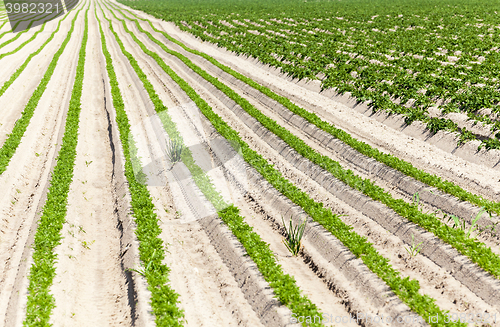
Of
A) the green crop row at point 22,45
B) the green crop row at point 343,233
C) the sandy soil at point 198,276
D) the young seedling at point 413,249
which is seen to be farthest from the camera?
the green crop row at point 22,45

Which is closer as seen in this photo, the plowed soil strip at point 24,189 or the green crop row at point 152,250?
the green crop row at point 152,250

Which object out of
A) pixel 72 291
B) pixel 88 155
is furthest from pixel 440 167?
pixel 88 155

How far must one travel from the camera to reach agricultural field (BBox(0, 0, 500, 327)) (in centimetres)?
722

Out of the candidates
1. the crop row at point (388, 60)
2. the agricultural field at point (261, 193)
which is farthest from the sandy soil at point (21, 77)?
the crop row at point (388, 60)

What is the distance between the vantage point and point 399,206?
9539mm

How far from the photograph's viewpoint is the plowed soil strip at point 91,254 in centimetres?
719

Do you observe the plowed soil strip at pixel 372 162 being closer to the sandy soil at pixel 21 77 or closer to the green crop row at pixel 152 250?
the green crop row at pixel 152 250

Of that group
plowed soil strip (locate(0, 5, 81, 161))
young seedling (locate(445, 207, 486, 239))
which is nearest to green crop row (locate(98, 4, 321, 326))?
young seedling (locate(445, 207, 486, 239))

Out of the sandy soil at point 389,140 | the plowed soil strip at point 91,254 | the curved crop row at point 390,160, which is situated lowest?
the plowed soil strip at point 91,254

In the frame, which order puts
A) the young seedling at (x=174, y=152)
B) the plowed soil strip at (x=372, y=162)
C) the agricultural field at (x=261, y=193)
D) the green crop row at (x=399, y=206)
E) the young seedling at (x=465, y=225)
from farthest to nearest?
the young seedling at (x=174, y=152) → the plowed soil strip at (x=372, y=162) → the young seedling at (x=465, y=225) → the green crop row at (x=399, y=206) → the agricultural field at (x=261, y=193)

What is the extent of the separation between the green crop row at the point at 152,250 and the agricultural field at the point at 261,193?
47 mm

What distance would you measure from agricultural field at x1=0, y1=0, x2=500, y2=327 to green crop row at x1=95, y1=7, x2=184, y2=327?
0.05 meters

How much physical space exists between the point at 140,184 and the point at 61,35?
37.8 meters

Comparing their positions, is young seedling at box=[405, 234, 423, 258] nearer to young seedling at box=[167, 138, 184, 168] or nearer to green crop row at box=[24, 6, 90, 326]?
green crop row at box=[24, 6, 90, 326]
